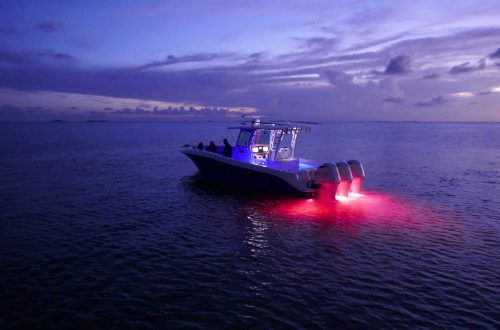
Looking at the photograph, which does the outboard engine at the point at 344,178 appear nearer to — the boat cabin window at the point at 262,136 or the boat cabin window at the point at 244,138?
the boat cabin window at the point at 262,136

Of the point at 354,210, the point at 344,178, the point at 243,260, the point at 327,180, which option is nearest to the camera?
the point at 243,260

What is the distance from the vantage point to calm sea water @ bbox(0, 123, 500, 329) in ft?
35.9

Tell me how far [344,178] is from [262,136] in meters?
7.32

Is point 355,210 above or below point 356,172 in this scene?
below

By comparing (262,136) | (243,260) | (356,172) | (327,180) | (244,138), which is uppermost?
(262,136)

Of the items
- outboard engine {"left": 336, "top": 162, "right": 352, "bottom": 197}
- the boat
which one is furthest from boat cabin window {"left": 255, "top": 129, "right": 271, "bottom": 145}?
outboard engine {"left": 336, "top": 162, "right": 352, "bottom": 197}

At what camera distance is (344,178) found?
26109 millimetres

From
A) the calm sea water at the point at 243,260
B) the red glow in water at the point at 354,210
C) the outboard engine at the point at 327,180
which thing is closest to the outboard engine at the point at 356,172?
the red glow in water at the point at 354,210

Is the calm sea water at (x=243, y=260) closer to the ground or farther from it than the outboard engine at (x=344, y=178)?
closer to the ground

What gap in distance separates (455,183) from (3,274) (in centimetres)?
3549

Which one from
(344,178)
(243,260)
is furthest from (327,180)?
(243,260)

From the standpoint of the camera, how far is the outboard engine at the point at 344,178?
1029 inches

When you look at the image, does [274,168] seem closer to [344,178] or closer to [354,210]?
[344,178]

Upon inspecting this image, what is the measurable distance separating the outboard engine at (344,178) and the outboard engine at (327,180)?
102 centimetres
